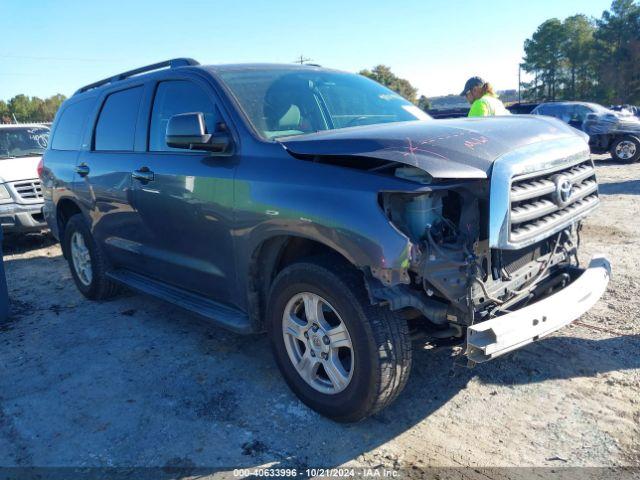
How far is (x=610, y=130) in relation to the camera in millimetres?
14602

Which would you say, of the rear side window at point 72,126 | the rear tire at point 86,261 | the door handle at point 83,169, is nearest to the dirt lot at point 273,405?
the rear tire at point 86,261

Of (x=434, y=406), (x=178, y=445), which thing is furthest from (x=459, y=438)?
(x=178, y=445)

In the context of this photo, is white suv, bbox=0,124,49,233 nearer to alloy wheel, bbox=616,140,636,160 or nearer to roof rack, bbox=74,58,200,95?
roof rack, bbox=74,58,200,95

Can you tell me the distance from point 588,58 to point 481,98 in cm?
6242

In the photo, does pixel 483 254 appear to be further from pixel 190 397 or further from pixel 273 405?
pixel 190 397

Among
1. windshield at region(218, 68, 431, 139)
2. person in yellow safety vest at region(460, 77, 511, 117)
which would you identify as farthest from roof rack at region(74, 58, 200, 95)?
person in yellow safety vest at region(460, 77, 511, 117)

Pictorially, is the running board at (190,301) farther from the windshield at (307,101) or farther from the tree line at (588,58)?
the tree line at (588,58)

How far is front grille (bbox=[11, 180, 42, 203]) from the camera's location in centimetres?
798

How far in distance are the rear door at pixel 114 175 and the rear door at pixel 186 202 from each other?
7.9 inches

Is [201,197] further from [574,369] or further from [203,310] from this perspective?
[574,369]

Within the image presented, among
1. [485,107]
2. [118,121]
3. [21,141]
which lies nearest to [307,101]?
[118,121]

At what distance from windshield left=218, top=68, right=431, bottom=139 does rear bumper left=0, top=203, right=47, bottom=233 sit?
5668 mm

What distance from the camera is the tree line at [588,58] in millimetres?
52094

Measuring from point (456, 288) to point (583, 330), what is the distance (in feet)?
6.45
